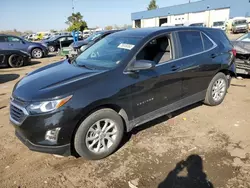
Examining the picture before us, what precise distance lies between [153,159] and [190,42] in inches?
92.0

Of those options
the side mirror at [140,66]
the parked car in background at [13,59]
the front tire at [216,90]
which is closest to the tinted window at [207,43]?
the front tire at [216,90]

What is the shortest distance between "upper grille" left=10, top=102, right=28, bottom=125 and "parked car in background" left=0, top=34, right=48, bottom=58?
11969 millimetres

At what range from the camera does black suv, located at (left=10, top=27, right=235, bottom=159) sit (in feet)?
9.18

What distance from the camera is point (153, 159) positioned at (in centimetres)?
323

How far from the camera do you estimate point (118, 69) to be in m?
3.22

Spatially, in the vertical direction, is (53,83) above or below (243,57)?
above

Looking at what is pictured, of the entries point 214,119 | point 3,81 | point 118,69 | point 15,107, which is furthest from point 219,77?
point 3,81

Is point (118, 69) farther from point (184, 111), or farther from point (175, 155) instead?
point (184, 111)

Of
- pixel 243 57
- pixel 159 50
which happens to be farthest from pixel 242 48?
pixel 159 50

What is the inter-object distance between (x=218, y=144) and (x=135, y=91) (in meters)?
1.59

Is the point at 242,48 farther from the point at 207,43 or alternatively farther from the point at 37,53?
the point at 37,53

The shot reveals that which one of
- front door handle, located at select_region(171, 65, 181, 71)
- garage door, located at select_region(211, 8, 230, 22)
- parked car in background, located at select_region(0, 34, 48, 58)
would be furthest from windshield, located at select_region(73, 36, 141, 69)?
garage door, located at select_region(211, 8, 230, 22)

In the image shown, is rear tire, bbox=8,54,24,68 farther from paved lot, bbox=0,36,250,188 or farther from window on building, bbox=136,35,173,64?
window on building, bbox=136,35,173,64

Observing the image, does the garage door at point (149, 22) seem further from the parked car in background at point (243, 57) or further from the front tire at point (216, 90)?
the front tire at point (216, 90)
